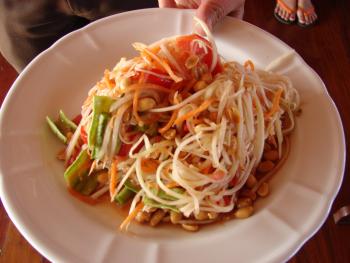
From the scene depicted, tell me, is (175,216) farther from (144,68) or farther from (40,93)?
(40,93)

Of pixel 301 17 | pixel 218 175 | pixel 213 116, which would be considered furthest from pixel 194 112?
pixel 301 17

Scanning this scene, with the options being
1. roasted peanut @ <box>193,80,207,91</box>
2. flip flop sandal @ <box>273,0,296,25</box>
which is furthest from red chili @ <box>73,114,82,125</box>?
flip flop sandal @ <box>273,0,296,25</box>

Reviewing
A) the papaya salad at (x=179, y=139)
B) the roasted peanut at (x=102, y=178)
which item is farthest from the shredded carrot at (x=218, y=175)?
the roasted peanut at (x=102, y=178)

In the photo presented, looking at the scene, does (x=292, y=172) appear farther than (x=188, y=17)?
No

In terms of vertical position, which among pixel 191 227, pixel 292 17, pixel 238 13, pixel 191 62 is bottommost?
pixel 292 17

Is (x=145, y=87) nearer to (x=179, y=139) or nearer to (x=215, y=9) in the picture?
(x=179, y=139)

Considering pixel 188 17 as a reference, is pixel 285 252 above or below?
below

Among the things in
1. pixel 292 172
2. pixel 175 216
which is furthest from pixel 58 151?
pixel 292 172
